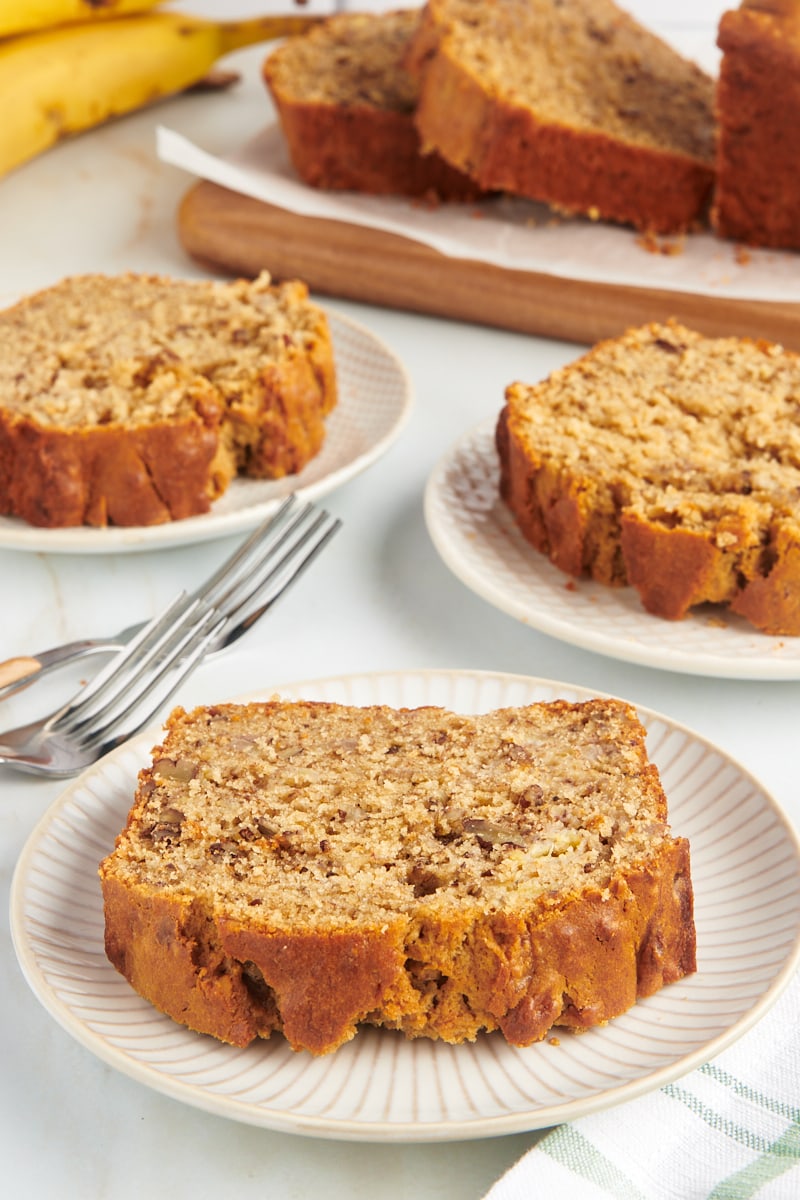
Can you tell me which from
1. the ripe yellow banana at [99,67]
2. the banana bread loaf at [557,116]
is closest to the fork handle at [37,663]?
the banana bread loaf at [557,116]

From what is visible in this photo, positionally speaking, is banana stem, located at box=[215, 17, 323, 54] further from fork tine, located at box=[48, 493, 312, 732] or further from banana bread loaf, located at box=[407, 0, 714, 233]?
fork tine, located at box=[48, 493, 312, 732]

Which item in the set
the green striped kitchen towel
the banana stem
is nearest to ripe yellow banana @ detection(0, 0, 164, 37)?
the banana stem

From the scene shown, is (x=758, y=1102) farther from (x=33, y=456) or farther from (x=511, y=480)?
(x=33, y=456)

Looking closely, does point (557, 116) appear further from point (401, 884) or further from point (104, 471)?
point (401, 884)

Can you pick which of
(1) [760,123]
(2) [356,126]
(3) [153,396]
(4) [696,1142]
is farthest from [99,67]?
(4) [696,1142]

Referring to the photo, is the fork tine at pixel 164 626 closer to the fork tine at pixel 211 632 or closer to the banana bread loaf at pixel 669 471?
the fork tine at pixel 211 632

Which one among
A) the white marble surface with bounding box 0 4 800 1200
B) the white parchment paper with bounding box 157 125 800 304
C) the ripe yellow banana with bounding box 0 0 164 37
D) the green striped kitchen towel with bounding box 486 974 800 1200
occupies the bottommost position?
the white marble surface with bounding box 0 4 800 1200
